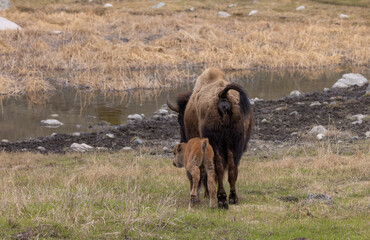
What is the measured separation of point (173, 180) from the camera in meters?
10.4

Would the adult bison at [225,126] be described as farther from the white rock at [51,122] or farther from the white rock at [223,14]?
the white rock at [223,14]

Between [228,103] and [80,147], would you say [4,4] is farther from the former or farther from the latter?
[228,103]

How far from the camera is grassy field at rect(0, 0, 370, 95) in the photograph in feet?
89.1

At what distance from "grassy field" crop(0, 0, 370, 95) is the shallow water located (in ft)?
4.38

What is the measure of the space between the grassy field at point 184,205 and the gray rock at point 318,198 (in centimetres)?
10

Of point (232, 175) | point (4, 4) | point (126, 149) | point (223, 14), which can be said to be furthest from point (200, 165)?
point (4, 4)

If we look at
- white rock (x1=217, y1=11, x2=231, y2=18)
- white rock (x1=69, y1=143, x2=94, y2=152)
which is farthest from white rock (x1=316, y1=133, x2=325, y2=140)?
white rock (x1=217, y1=11, x2=231, y2=18)

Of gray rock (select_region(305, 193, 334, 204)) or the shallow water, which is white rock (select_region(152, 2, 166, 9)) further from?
gray rock (select_region(305, 193, 334, 204))

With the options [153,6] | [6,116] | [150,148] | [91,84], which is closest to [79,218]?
[150,148]

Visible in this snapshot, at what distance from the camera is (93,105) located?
23.3m

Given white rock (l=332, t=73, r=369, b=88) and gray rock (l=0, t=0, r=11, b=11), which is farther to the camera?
gray rock (l=0, t=0, r=11, b=11)

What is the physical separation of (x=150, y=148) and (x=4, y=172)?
13.7 feet

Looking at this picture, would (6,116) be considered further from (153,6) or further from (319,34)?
(153,6)

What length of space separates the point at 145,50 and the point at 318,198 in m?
25.2
